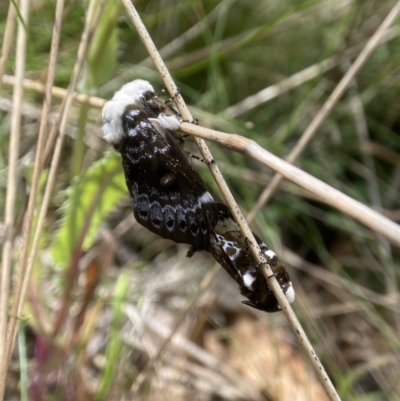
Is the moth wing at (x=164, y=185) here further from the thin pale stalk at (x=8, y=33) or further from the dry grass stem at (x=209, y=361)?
the dry grass stem at (x=209, y=361)

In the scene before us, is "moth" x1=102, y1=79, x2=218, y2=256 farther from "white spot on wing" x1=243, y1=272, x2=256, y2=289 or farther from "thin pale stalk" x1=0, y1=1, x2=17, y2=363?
"thin pale stalk" x1=0, y1=1, x2=17, y2=363

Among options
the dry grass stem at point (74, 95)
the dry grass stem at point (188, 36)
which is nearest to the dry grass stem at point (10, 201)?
the dry grass stem at point (74, 95)

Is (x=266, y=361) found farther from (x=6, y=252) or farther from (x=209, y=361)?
(x=6, y=252)

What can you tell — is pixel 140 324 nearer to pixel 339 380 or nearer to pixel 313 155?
pixel 339 380

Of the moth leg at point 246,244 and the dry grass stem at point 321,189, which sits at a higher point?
the dry grass stem at point 321,189

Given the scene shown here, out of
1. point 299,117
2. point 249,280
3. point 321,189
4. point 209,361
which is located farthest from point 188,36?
point 321,189

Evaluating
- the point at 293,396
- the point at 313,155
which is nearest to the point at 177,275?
the point at 293,396

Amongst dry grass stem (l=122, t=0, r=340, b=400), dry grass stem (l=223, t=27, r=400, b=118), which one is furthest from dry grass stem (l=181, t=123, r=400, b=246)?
dry grass stem (l=223, t=27, r=400, b=118)
